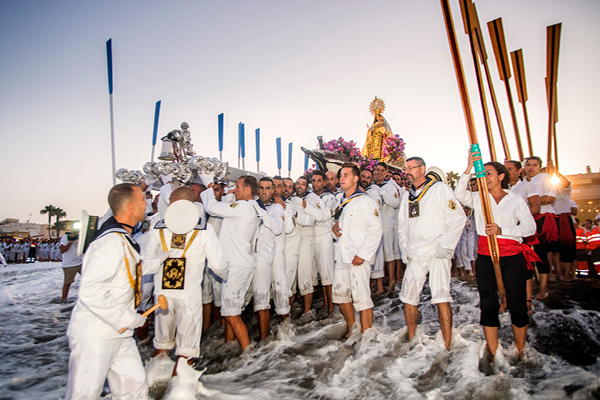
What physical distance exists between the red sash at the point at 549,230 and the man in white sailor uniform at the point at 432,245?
3015 millimetres

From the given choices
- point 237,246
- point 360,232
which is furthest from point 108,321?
point 360,232

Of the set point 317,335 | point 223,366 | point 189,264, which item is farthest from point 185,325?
point 317,335

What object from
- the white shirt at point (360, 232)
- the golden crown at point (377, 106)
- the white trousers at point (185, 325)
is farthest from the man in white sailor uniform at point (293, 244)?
the golden crown at point (377, 106)

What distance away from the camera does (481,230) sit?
11.8 feet

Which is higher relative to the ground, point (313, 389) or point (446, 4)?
point (446, 4)

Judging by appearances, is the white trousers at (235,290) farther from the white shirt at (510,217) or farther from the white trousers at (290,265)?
the white shirt at (510,217)

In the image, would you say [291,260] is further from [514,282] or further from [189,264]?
[514,282]

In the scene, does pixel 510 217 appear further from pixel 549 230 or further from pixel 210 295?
pixel 210 295

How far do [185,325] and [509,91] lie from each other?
21.4ft

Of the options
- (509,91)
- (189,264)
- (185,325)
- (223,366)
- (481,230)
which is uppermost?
(509,91)

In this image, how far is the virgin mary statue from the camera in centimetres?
2117

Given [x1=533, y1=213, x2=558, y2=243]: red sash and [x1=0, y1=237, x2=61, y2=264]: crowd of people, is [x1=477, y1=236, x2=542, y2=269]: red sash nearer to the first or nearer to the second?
[x1=533, y1=213, x2=558, y2=243]: red sash

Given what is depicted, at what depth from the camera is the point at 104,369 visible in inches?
84.8

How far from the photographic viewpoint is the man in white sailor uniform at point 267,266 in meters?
4.44
